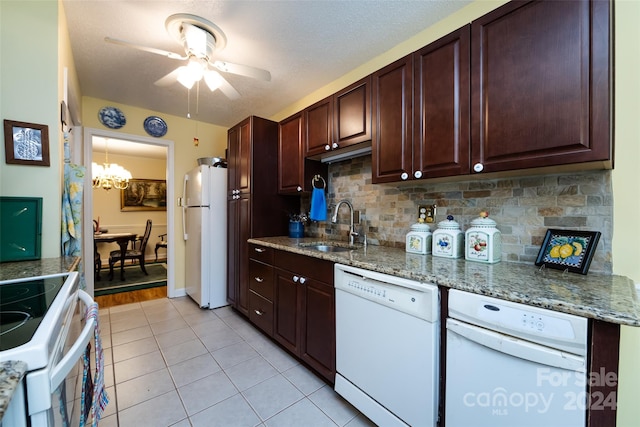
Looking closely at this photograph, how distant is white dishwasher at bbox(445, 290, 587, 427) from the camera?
2.66 feet

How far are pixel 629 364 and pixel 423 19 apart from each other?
7.07 ft

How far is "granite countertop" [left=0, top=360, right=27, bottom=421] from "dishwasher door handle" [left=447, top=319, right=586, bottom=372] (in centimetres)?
124

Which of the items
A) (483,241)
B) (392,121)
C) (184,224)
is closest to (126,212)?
(184,224)

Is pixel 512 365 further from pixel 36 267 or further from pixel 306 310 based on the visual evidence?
pixel 36 267

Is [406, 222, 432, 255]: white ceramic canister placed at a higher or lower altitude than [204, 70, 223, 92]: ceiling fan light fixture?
lower

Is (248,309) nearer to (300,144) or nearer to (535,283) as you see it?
(300,144)

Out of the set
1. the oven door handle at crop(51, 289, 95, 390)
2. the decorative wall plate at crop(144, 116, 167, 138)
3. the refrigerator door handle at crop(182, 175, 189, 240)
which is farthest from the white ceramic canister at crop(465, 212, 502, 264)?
the decorative wall plate at crop(144, 116, 167, 138)

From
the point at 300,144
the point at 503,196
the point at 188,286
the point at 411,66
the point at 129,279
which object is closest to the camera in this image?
the point at 503,196

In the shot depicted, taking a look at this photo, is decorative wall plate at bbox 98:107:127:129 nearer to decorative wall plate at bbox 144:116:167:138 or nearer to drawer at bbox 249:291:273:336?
decorative wall plate at bbox 144:116:167:138

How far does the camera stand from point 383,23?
1812 millimetres

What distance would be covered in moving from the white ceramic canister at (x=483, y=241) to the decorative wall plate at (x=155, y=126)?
12.0 ft

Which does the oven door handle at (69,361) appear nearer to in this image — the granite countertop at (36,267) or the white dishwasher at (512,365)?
the granite countertop at (36,267)

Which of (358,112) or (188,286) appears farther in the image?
(188,286)

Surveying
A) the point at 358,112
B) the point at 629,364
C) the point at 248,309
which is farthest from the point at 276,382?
the point at 358,112
